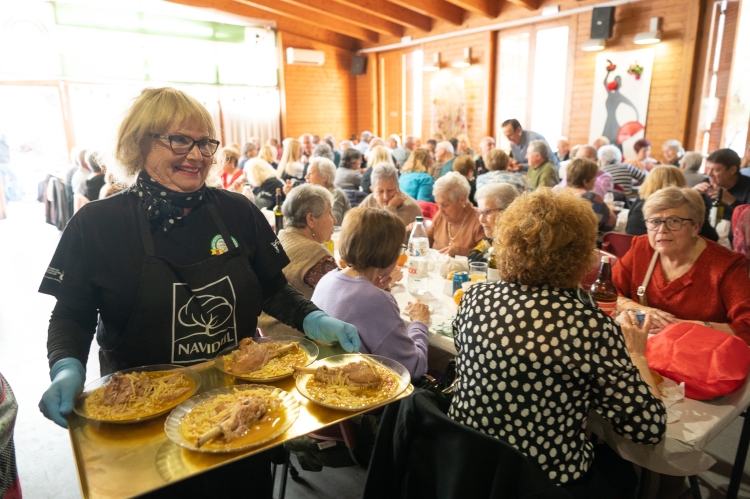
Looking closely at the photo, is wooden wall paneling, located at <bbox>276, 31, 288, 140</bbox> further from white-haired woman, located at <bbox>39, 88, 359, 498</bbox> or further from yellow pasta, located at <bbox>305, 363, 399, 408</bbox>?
yellow pasta, located at <bbox>305, 363, 399, 408</bbox>

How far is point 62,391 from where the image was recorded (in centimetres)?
119

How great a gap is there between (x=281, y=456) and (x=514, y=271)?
115cm

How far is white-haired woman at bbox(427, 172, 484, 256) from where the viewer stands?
11.8 ft

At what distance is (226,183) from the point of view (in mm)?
6754

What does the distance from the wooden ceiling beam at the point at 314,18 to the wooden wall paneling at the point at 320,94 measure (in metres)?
0.86

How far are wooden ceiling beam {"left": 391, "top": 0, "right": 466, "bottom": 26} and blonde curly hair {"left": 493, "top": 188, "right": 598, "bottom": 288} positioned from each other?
949 cm

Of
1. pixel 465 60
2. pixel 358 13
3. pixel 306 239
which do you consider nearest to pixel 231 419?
pixel 306 239

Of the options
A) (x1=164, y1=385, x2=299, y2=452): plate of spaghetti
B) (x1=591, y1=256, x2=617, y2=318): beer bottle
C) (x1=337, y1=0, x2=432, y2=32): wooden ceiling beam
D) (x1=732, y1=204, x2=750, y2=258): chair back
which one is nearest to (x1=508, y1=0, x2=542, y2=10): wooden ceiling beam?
(x1=337, y1=0, x2=432, y2=32): wooden ceiling beam

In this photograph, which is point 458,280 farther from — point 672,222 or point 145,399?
point 145,399

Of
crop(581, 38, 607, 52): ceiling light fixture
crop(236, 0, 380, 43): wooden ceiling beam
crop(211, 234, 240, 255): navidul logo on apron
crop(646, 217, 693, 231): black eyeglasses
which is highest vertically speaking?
crop(236, 0, 380, 43): wooden ceiling beam

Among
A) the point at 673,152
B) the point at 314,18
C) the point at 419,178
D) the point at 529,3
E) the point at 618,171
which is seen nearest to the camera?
the point at 419,178

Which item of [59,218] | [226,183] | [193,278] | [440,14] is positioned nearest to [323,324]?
[193,278]

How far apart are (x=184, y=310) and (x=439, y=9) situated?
10588 millimetres

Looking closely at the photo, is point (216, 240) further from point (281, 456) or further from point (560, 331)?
point (560, 331)
